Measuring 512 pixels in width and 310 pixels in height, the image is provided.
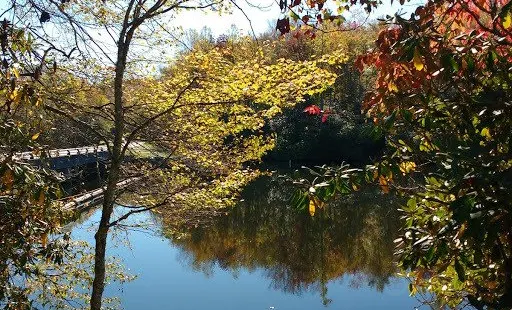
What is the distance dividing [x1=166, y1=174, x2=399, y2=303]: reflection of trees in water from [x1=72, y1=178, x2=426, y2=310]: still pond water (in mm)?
27

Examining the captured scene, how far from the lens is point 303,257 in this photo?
13828mm

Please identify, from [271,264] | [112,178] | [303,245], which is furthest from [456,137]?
[303,245]

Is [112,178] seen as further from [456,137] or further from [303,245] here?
[303,245]

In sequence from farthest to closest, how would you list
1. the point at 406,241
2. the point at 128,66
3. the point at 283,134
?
the point at 283,134
the point at 128,66
the point at 406,241

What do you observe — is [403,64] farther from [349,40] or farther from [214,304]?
[349,40]

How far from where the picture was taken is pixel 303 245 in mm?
14922

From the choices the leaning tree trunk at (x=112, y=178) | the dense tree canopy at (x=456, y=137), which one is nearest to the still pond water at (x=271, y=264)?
the leaning tree trunk at (x=112, y=178)

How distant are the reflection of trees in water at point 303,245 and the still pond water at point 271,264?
3 centimetres

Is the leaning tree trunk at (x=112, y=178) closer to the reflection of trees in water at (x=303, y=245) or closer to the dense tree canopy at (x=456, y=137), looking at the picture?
the dense tree canopy at (x=456, y=137)

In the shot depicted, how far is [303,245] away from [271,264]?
1947 millimetres

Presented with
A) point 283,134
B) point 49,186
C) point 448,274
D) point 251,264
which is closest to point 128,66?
point 49,186

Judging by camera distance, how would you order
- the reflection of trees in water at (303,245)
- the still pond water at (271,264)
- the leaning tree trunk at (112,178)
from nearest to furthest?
the leaning tree trunk at (112,178)
the still pond water at (271,264)
the reflection of trees in water at (303,245)

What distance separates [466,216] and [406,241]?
0.91 metres

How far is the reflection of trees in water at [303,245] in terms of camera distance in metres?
12.6
